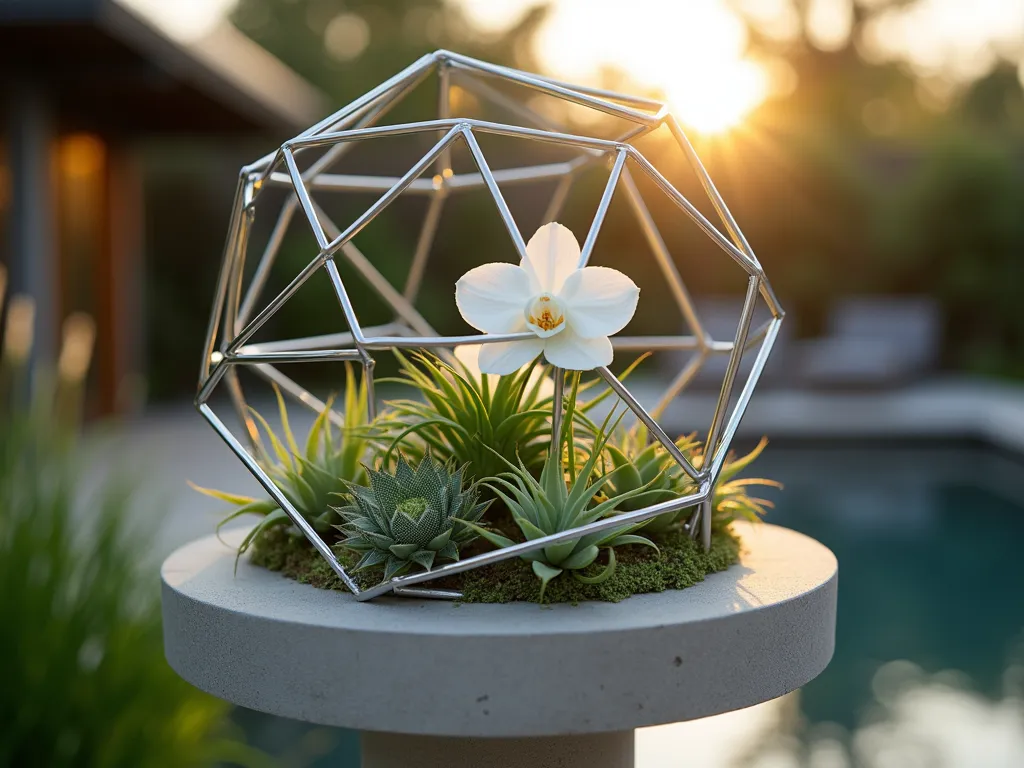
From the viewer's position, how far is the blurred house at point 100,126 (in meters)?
5.34

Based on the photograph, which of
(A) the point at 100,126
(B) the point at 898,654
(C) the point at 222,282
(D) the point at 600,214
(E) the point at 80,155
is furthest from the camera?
(A) the point at 100,126

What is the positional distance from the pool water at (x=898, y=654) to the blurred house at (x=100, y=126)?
12.0ft

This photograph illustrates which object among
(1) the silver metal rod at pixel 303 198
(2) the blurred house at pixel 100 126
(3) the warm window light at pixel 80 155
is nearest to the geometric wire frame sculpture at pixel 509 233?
(1) the silver metal rod at pixel 303 198

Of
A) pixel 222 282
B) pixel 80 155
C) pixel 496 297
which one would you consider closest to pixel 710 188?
pixel 496 297

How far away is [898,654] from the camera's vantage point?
13.0 ft

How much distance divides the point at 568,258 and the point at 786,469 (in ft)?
20.4

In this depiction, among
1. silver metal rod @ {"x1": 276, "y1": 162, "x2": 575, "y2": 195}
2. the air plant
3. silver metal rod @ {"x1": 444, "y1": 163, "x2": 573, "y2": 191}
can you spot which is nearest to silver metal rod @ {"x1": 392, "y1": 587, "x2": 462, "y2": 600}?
the air plant

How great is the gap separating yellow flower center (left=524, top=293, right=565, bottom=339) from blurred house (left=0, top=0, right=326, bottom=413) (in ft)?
14.3

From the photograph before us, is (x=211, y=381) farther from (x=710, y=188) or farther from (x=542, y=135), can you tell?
(x=710, y=188)

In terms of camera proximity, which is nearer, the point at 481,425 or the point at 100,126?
the point at 481,425

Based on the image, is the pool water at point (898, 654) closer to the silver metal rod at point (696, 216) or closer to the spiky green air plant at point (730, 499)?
the spiky green air plant at point (730, 499)

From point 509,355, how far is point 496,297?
0.07m

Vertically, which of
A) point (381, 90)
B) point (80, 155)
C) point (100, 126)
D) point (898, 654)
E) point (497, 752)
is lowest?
point (898, 654)

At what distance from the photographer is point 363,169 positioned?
10.3 metres
